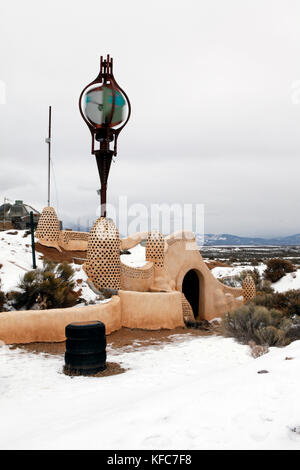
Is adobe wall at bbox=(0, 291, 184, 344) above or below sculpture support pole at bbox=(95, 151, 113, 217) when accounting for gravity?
below

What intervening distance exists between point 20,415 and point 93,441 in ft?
7.08

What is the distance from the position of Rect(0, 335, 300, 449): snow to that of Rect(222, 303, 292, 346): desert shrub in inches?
88.5

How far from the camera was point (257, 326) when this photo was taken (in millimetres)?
11102

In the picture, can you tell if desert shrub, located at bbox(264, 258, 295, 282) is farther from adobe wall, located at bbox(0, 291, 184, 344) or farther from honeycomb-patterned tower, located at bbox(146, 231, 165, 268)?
adobe wall, located at bbox(0, 291, 184, 344)

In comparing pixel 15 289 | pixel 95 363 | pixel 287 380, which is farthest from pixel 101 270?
pixel 287 380

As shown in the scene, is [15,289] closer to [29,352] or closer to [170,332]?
[29,352]

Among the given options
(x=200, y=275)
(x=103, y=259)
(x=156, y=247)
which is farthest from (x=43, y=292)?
(x=200, y=275)

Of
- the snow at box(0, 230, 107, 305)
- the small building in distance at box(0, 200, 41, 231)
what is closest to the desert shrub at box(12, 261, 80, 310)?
the snow at box(0, 230, 107, 305)

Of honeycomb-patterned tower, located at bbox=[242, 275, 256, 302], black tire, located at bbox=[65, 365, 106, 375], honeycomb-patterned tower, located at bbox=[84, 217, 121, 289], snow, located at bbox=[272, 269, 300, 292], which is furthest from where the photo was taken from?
snow, located at bbox=[272, 269, 300, 292]

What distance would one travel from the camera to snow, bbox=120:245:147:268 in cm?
1854

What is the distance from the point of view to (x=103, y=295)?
1416cm

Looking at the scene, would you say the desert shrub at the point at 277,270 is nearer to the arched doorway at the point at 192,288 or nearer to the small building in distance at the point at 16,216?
the arched doorway at the point at 192,288

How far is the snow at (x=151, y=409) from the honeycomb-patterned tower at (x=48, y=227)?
11197mm

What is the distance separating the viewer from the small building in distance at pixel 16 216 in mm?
25328
